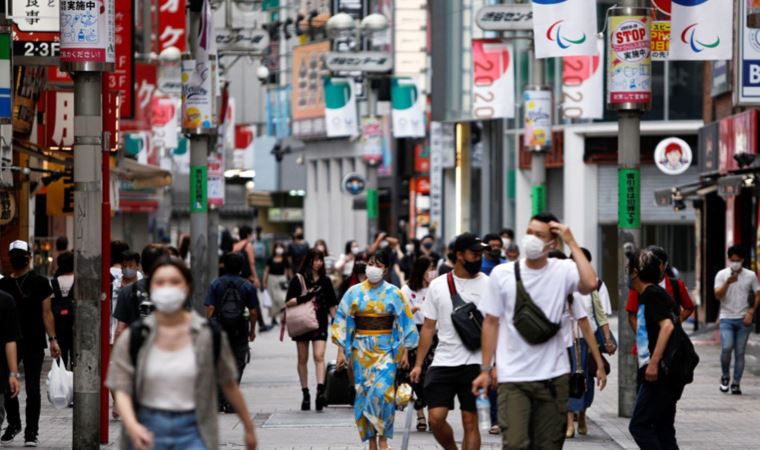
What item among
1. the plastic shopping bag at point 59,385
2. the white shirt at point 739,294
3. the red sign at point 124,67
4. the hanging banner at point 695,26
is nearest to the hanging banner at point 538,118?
the red sign at point 124,67

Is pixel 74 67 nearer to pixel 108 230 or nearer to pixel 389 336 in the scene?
pixel 108 230

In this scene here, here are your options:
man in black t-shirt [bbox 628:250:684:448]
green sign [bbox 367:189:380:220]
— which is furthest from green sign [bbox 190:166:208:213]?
green sign [bbox 367:189:380:220]

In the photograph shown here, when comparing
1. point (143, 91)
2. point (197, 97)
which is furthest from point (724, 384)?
point (143, 91)

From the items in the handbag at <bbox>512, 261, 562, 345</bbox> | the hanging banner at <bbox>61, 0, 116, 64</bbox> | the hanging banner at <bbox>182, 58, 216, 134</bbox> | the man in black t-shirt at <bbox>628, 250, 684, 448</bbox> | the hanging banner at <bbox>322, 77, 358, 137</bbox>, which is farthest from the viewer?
the hanging banner at <bbox>322, 77, 358, 137</bbox>

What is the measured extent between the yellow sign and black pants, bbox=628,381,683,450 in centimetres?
717

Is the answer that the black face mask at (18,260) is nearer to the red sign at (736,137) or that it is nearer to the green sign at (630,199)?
the green sign at (630,199)

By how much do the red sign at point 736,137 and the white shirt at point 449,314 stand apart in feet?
56.8

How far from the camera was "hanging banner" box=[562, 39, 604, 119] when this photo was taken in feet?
129

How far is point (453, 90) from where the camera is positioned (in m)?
57.6

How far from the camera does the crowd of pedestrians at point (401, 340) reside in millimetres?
8250

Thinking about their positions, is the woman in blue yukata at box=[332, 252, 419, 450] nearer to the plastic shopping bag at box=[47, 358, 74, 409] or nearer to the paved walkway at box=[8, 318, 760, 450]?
the paved walkway at box=[8, 318, 760, 450]

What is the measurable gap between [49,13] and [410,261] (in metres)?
16.6

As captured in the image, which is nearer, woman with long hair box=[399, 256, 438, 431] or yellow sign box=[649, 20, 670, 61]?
woman with long hair box=[399, 256, 438, 431]

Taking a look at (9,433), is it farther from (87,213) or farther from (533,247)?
(533,247)
